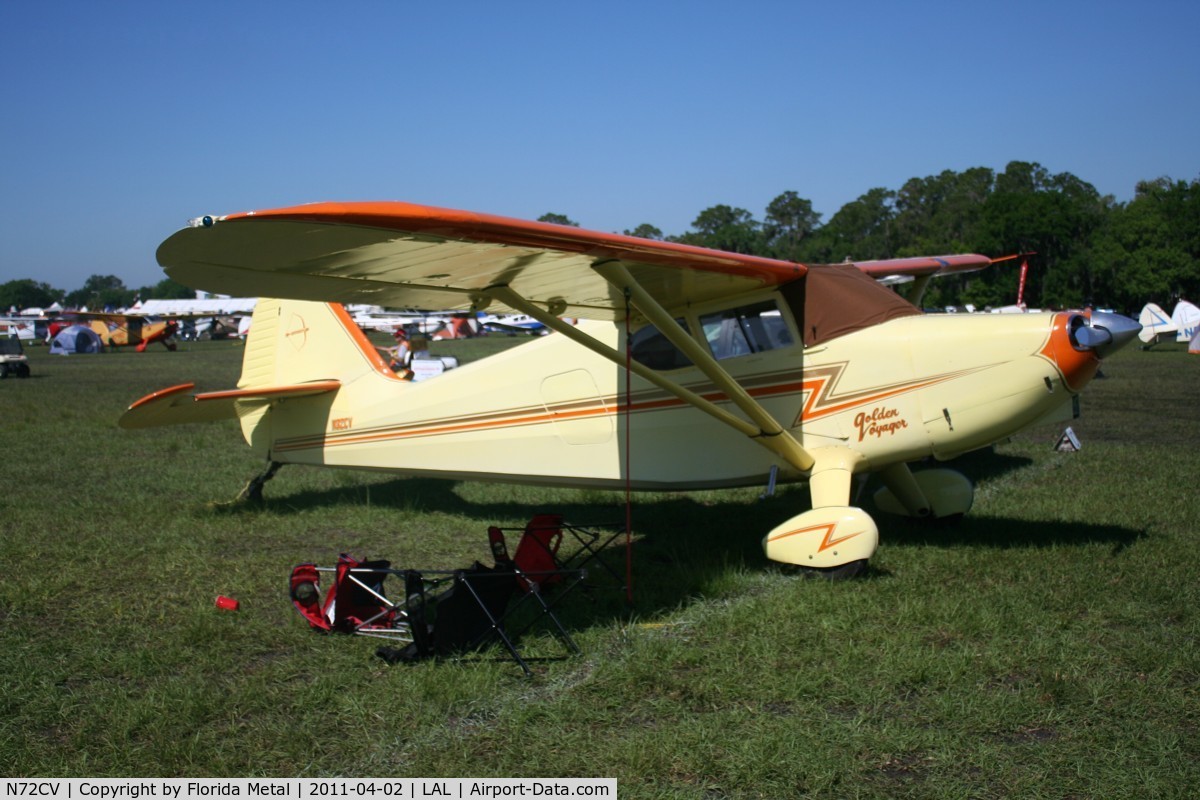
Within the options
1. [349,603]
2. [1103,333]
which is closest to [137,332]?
[349,603]

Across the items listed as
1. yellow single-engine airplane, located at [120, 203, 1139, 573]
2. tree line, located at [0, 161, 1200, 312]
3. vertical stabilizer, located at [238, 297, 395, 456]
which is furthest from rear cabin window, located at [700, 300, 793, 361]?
tree line, located at [0, 161, 1200, 312]

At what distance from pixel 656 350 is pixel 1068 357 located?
276 cm

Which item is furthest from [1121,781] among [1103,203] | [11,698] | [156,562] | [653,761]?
[1103,203]

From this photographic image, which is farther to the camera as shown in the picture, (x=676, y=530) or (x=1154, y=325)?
(x=1154, y=325)

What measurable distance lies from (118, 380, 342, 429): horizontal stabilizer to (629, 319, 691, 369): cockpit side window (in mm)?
2925

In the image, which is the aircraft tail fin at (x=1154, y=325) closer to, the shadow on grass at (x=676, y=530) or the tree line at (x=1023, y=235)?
the tree line at (x=1023, y=235)

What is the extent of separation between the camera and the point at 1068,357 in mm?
5641

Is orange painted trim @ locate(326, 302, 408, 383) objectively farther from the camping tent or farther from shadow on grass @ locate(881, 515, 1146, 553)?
the camping tent

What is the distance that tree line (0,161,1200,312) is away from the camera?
64.4m

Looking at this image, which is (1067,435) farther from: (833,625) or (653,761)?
(653,761)

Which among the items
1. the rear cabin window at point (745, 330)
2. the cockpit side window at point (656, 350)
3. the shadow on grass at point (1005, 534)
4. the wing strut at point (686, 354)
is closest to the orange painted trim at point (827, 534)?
the wing strut at point (686, 354)

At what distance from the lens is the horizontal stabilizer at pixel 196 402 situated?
23.5 ft

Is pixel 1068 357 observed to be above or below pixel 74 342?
above

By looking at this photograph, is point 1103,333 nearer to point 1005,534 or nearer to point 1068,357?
point 1068,357
